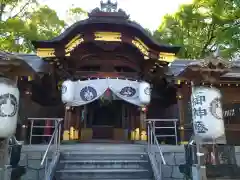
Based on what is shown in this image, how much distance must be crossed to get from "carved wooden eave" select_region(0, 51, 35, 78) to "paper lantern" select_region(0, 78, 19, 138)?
298 mm

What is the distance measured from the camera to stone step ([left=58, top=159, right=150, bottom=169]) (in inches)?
256

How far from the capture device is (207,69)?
5.95 m

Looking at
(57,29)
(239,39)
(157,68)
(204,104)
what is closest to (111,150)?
(204,104)

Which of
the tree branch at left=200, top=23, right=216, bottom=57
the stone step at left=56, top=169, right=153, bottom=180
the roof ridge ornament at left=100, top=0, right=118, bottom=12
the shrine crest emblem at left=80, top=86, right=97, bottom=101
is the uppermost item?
the tree branch at left=200, top=23, right=216, bottom=57

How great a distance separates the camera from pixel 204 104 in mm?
5832

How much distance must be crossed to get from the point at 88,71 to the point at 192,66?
18.4 ft

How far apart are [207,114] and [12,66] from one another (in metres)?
4.55

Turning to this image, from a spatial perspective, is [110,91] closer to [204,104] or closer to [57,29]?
[204,104]

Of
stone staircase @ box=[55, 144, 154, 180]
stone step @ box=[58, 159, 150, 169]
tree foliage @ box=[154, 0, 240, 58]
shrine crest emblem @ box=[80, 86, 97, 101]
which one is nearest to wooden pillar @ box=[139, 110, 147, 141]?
shrine crest emblem @ box=[80, 86, 97, 101]

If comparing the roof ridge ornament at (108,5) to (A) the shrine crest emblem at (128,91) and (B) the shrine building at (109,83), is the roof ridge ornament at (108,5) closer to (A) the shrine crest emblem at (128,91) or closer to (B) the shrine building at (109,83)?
(B) the shrine building at (109,83)

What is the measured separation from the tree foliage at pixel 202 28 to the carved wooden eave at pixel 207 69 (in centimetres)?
1105

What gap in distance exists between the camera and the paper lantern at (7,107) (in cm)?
520

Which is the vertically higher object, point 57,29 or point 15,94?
point 57,29

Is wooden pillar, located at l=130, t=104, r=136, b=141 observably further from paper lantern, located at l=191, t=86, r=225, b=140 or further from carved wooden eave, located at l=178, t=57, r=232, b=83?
carved wooden eave, located at l=178, t=57, r=232, b=83
